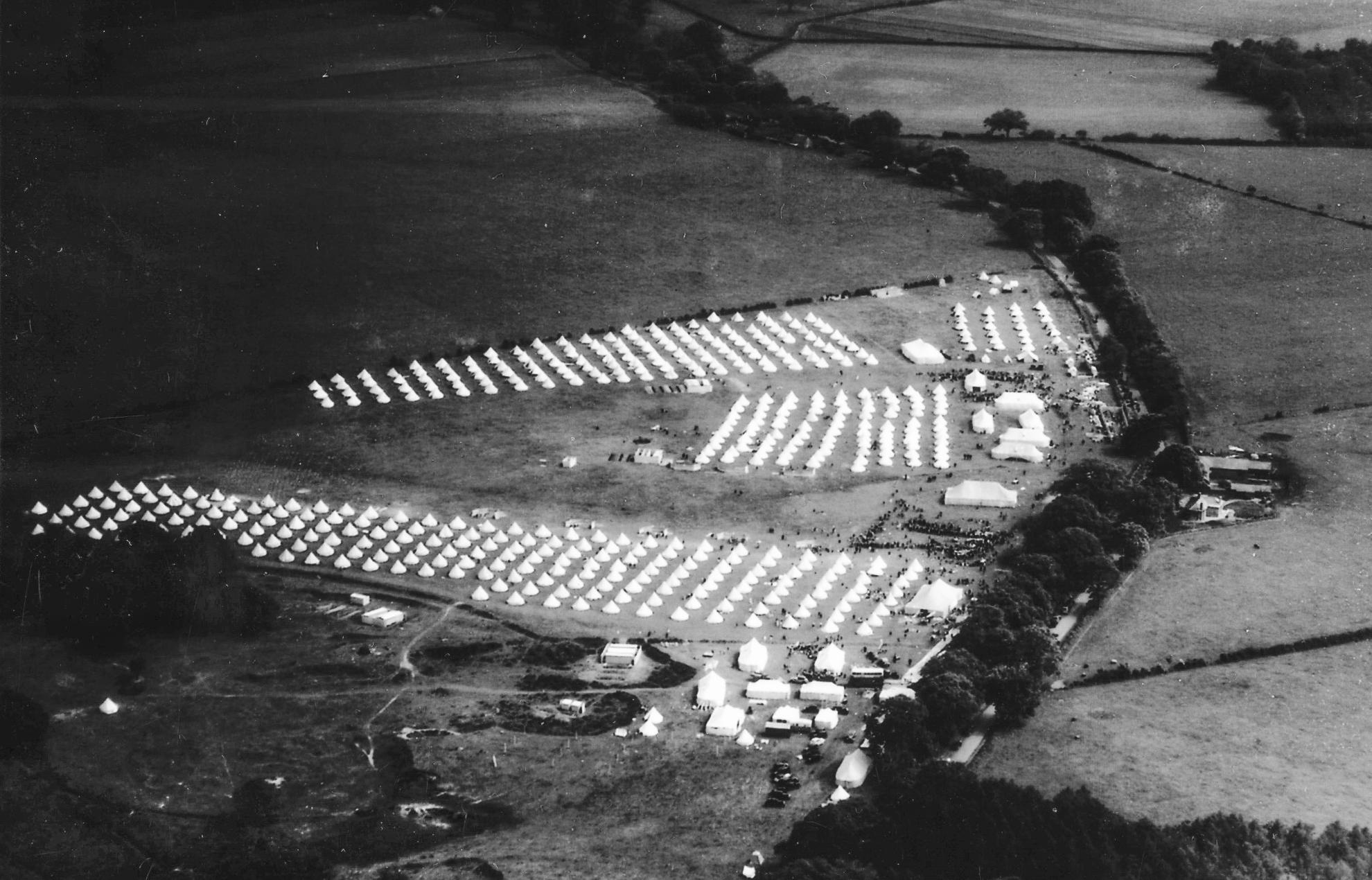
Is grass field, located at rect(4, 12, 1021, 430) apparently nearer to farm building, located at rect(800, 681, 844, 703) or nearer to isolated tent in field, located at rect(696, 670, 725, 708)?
isolated tent in field, located at rect(696, 670, 725, 708)

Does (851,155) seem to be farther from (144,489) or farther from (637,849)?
(637,849)

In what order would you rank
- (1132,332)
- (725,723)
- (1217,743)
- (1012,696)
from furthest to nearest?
(1132,332), (725,723), (1012,696), (1217,743)

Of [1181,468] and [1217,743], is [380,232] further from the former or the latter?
[1217,743]

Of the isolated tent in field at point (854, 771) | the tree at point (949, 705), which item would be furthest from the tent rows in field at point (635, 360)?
the isolated tent in field at point (854, 771)

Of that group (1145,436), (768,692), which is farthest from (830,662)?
(1145,436)

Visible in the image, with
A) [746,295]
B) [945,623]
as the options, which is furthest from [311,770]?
[746,295]

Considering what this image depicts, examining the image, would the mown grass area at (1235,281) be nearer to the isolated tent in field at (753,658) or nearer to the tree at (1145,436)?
the tree at (1145,436)

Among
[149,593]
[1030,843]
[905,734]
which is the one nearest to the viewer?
[1030,843]
